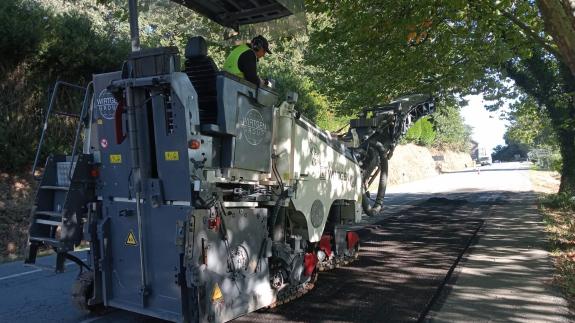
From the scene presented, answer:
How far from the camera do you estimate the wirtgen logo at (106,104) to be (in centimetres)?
501

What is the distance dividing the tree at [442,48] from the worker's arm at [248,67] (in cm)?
451

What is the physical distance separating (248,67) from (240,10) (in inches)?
53.8

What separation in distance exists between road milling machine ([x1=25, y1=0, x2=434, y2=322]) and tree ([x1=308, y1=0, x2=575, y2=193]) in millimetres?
4950

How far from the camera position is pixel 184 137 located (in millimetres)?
4527

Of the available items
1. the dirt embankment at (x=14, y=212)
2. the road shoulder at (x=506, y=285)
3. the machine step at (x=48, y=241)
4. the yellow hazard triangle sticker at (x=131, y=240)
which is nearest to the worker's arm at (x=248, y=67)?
the yellow hazard triangle sticker at (x=131, y=240)

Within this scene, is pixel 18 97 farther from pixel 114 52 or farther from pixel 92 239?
pixel 92 239

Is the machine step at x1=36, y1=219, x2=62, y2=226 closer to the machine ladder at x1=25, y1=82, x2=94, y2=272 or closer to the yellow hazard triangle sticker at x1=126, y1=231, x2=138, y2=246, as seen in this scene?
the machine ladder at x1=25, y1=82, x2=94, y2=272

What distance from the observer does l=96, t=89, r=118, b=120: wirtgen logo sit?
5012mm

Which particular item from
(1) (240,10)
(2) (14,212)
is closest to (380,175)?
(1) (240,10)

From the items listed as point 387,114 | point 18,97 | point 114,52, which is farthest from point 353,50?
point 18,97

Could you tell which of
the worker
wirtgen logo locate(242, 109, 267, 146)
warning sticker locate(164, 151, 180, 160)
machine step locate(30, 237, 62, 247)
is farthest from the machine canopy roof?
machine step locate(30, 237, 62, 247)

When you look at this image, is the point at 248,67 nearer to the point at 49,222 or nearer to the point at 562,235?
the point at 49,222

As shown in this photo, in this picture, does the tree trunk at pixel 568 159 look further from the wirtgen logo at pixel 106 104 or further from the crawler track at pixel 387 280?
the wirtgen logo at pixel 106 104

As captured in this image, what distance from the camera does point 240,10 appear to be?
6391 millimetres
